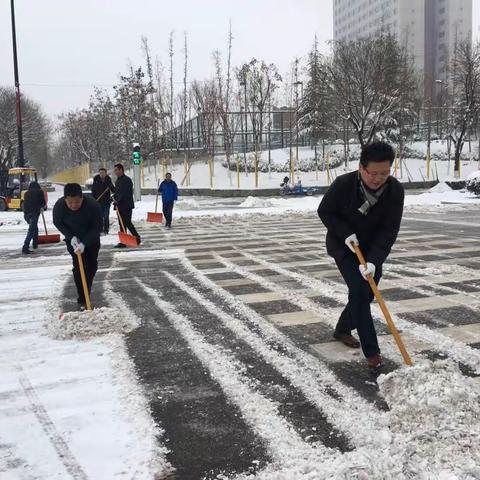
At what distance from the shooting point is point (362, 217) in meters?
4.10

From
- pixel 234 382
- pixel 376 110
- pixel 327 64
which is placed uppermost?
pixel 327 64

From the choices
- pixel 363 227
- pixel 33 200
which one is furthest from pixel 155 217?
pixel 363 227

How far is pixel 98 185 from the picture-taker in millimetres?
13086

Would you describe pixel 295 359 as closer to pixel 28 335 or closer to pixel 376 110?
pixel 28 335

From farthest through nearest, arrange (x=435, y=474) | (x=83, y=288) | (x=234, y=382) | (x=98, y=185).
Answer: (x=98, y=185), (x=83, y=288), (x=234, y=382), (x=435, y=474)

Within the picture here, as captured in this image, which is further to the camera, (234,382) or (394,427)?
(234,382)

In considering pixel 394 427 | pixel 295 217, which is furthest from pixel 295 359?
pixel 295 217

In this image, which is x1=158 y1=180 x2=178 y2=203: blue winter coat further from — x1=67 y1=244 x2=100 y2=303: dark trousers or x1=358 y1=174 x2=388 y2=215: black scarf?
x1=358 y1=174 x2=388 y2=215: black scarf

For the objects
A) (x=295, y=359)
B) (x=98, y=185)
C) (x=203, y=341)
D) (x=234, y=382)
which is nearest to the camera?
(x=234, y=382)

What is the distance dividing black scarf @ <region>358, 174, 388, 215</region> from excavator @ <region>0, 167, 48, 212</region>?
2406 centimetres

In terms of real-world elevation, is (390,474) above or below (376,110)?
below

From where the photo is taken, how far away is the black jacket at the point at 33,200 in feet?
36.8

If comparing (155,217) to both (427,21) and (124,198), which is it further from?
(427,21)

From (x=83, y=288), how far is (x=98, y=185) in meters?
7.66
